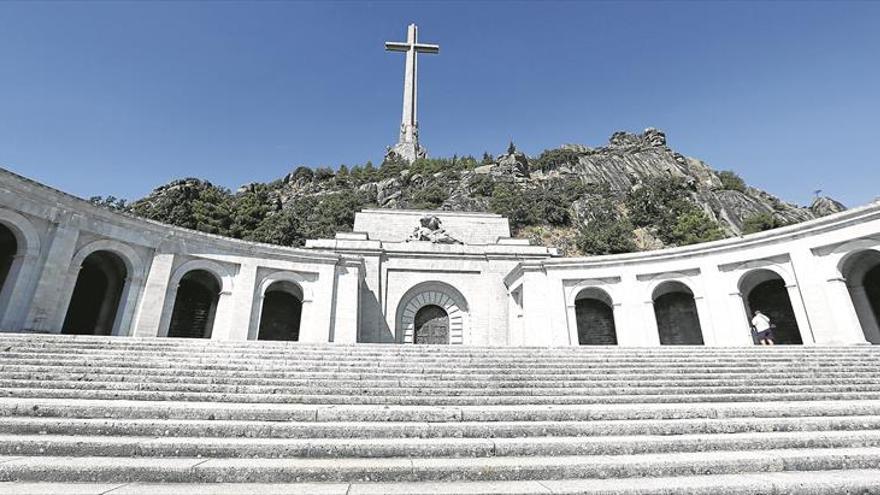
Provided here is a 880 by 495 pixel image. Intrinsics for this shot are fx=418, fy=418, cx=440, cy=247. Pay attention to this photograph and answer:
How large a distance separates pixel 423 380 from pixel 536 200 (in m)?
53.4

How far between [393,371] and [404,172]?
2570 inches

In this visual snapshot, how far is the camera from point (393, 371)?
26.8 ft

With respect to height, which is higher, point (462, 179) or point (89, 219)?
point (462, 179)

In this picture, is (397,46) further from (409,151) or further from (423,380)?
(423,380)

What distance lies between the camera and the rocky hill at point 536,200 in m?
46.9

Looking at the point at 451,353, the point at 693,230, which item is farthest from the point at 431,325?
the point at 693,230

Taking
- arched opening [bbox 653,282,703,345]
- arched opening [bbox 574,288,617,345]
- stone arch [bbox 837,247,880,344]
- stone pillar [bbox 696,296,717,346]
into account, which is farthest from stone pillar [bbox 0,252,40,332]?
stone arch [bbox 837,247,880,344]

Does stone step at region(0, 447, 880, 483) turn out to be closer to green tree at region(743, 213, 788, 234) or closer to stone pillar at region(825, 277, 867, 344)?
stone pillar at region(825, 277, 867, 344)

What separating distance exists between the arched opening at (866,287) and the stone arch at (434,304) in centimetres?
1496

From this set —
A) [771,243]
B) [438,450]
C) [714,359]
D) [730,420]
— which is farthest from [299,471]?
[771,243]

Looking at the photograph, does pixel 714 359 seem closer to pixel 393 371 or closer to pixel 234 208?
pixel 393 371

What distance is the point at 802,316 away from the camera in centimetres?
1557

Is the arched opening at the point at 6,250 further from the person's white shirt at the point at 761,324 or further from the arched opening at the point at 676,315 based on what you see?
the person's white shirt at the point at 761,324

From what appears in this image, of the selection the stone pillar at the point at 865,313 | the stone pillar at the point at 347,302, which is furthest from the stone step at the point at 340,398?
the stone pillar at the point at 865,313
